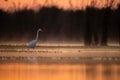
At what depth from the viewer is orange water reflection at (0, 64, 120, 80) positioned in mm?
10578

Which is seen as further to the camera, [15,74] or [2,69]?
[2,69]

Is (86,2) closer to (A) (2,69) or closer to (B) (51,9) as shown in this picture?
(B) (51,9)

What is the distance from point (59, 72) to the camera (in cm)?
1136

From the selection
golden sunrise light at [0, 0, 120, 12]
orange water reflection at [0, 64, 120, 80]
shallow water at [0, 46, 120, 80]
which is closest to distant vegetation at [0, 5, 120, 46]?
golden sunrise light at [0, 0, 120, 12]

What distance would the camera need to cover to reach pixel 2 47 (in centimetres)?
1706

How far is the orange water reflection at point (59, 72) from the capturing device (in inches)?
416

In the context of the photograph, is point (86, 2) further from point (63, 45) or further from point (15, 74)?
point (15, 74)

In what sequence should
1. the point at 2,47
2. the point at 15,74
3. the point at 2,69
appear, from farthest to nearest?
1. the point at 2,47
2. the point at 2,69
3. the point at 15,74

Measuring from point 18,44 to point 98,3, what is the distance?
314cm

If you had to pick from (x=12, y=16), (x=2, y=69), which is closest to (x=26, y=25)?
(x=12, y=16)

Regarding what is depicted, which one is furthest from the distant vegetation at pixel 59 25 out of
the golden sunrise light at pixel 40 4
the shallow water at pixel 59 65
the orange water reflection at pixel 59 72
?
the orange water reflection at pixel 59 72

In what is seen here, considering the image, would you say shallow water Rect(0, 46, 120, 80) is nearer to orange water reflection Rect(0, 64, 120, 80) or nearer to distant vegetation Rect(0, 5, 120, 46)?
orange water reflection Rect(0, 64, 120, 80)

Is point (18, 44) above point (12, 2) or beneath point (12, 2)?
beneath

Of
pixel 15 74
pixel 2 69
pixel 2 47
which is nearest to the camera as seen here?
pixel 15 74
